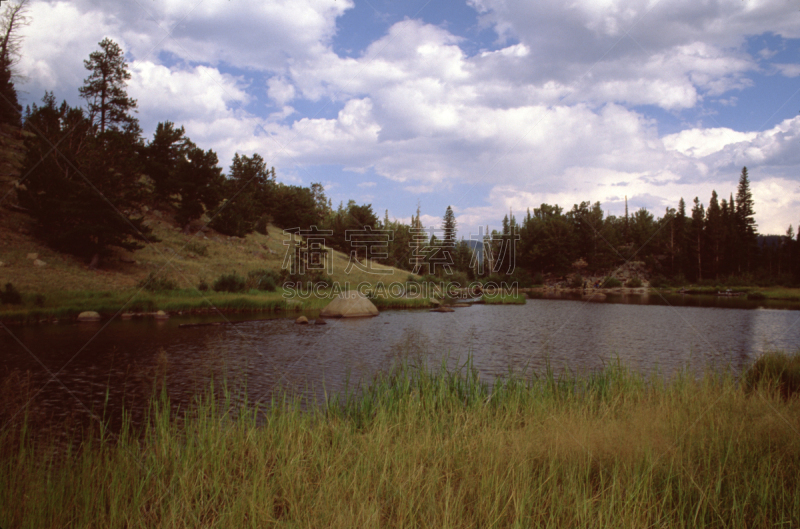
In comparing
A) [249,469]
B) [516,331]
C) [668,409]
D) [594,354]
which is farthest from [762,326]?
[249,469]

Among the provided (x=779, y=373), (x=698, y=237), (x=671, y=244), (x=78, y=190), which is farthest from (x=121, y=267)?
(x=671, y=244)

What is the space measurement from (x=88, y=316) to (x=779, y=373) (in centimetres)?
2753

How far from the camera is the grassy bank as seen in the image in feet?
13.1

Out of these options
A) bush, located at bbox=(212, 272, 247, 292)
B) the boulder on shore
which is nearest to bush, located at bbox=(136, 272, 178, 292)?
bush, located at bbox=(212, 272, 247, 292)

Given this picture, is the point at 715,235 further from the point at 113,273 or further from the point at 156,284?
the point at 113,273

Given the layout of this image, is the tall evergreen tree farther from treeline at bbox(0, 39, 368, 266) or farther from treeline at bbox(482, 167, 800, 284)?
treeline at bbox(482, 167, 800, 284)

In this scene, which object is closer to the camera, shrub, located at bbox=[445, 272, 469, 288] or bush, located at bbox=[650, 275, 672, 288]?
shrub, located at bbox=[445, 272, 469, 288]

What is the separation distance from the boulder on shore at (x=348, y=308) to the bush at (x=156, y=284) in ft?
35.9

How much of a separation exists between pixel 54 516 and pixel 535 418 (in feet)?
19.4

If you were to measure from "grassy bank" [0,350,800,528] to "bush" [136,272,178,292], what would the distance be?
24.4 meters

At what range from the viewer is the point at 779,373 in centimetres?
961

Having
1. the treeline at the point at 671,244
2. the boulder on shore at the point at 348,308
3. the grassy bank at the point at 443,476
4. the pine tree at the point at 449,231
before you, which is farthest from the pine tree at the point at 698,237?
the grassy bank at the point at 443,476

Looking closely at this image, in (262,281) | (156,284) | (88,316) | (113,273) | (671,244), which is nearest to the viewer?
(88,316)

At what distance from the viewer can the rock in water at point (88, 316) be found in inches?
860
